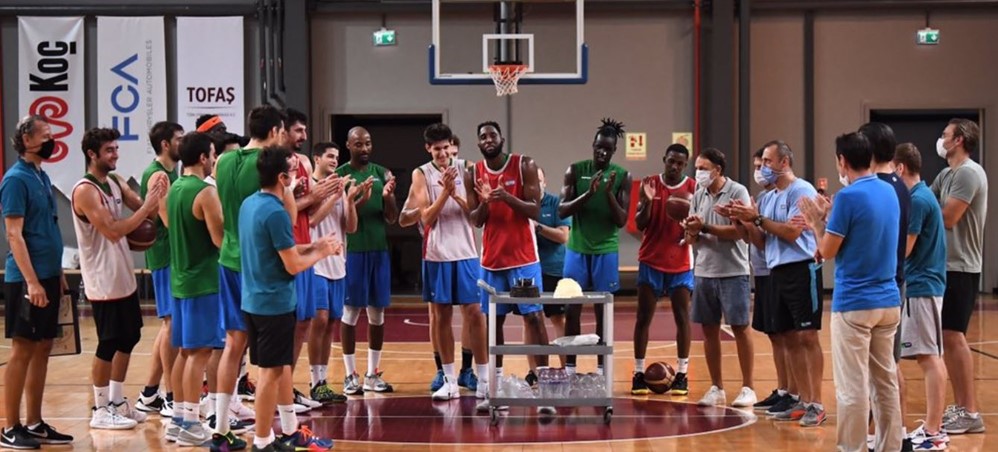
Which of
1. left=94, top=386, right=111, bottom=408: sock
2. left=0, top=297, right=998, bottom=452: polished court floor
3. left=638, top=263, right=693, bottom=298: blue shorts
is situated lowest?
left=0, top=297, right=998, bottom=452: polished court floor

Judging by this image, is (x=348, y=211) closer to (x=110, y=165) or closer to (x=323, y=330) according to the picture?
(x=323, y=330)

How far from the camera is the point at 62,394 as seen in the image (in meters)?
8.06

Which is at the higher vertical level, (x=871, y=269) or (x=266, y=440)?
(x=871, y=269)

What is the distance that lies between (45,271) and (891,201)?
4.80 m

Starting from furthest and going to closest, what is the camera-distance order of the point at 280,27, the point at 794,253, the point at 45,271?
1. the point at 280,27
2. the point at 794,253
3. the point at 45,271

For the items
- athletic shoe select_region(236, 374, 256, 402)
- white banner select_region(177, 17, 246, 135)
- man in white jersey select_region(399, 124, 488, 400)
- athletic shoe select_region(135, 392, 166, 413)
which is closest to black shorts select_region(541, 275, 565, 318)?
man in white jersey select_region(399, 124, 488, 400)

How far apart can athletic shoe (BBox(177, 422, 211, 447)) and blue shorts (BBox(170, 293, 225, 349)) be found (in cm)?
49

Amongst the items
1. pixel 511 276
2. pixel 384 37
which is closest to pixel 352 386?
pixel 511 276

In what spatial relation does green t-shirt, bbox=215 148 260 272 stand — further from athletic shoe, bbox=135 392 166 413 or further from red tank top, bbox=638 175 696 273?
red tank top, bbox=638 175 696 273

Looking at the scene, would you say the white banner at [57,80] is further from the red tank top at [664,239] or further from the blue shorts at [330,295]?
the red tank top at [664,239]

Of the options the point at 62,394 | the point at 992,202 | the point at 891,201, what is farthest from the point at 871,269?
the point at 992,202

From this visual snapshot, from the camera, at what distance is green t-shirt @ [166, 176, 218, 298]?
6.24m

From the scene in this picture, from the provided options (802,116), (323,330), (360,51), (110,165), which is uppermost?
(360,51)

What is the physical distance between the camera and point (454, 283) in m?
7.71
